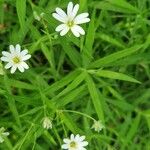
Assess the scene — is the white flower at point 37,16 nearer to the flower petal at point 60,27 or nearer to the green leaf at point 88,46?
the flower petal at point 60,27

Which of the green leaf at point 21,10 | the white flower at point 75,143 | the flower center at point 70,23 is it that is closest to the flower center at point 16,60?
the green leaf at point 21,10

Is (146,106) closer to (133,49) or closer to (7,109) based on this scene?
(133,49)

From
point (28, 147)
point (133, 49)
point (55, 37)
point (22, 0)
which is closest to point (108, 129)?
point (28, 147)

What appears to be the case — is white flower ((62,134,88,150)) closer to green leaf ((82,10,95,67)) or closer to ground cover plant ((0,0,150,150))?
ground cover plant ((0,0,150,150))

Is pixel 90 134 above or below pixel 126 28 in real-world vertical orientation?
below

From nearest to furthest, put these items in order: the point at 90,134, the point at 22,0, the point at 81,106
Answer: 1. the point at 22,0
2. the point at 90,134
3. the point at 81,106

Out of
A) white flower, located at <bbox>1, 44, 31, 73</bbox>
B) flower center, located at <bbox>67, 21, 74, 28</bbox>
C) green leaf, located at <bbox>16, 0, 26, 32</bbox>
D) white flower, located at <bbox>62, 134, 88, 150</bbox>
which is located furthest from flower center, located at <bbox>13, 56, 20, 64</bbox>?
white flower, located at <bbox>62, 134, 88, 150</bbox>
